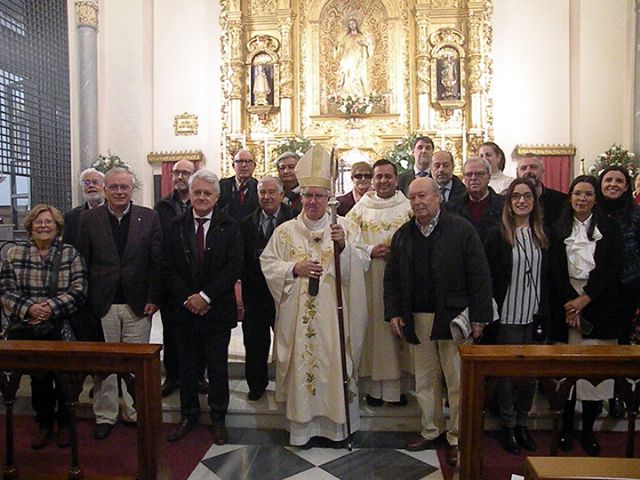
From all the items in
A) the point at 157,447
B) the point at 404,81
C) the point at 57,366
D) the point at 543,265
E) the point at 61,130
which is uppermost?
the point at 404,81

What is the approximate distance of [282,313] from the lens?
3.27m

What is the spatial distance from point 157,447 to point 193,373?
2.60 feet

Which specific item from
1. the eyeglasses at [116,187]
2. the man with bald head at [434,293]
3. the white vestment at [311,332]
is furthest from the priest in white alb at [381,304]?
the eyeglasses at [116,187]

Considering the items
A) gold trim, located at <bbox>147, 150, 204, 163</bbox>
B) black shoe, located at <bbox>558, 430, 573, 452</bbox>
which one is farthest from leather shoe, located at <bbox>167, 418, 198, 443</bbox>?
gold trim, located at <bbox>147, 150, 204, 163</bbox>

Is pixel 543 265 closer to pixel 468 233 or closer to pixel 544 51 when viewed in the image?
pixel 468 233

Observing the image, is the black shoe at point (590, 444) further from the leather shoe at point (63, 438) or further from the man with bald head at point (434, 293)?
the leather shoe at point (63, 438)

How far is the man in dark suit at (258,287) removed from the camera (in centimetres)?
358

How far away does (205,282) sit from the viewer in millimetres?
3271

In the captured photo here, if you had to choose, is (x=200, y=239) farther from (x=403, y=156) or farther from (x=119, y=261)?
(x=403, y=156)

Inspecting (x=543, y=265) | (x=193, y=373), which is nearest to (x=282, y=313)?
(x=193, y=373)

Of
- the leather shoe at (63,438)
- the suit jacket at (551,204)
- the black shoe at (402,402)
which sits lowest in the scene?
the leather shoe at (63,438)

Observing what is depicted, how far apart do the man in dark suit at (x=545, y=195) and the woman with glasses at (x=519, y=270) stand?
58 cm

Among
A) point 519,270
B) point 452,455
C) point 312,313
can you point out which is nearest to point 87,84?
point 312,313

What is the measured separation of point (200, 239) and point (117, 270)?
1.72 ft
